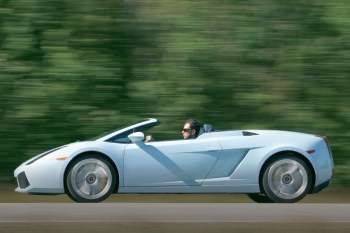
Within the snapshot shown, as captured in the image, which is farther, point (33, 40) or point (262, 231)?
point (33, 40)

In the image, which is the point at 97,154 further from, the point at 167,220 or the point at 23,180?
the point at 167,220

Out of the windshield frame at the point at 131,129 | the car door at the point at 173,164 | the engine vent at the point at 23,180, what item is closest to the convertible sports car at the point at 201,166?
the car door at the point at 173,164

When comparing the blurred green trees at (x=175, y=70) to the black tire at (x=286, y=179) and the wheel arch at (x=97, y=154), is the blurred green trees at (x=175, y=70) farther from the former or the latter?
the black tire at (x=286, y=179)

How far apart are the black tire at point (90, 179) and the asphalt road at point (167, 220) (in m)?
4.36

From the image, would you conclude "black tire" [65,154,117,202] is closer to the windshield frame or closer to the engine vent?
the windshield frame

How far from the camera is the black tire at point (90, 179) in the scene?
344 inches

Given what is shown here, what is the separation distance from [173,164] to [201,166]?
0.30 meters

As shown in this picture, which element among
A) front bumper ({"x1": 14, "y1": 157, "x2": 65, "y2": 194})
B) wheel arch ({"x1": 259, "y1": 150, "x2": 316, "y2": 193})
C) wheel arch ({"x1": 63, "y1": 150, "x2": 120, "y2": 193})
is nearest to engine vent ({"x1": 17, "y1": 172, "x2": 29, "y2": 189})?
front bumper ({"x1": 14, "y1": 157, "x2": 65, "y2": 194})

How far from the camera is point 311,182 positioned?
881cm

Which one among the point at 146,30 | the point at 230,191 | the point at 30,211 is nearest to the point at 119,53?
the point at 146,30

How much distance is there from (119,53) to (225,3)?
6.42ft

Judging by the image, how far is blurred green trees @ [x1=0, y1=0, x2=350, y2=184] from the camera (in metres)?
13.1

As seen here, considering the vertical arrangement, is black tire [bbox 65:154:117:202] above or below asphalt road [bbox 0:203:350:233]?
below

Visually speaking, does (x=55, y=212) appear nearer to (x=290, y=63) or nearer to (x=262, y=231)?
(x=262, y=231)
